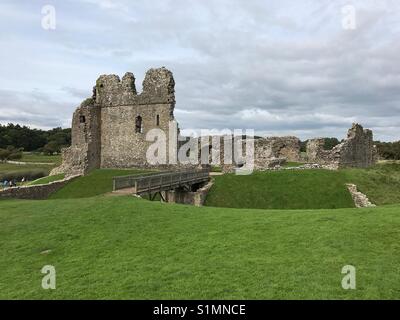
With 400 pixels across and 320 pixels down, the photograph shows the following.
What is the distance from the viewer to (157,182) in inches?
1011

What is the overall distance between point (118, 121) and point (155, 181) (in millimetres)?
20144

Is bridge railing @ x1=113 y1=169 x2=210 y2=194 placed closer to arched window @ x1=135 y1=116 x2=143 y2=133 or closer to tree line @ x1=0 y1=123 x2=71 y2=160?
arched window @ x1=135 y1=116 x2=143 y2=133

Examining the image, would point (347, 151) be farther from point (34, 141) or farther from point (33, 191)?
point (34, 141)

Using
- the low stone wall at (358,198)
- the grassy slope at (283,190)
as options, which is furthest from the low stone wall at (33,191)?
the low stone wall at (358,198)

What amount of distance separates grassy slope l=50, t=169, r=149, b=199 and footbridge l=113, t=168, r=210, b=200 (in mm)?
5966

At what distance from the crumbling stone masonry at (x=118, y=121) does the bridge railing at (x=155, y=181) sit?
12.3m

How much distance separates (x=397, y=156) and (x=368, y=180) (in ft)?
230

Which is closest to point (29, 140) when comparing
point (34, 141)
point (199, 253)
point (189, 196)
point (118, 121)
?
point (34, 141)

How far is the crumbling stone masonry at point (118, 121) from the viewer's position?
4141 cm

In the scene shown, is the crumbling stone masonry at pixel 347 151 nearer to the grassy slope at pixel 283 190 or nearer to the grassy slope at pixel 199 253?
the grassy slope at pixel 283 190

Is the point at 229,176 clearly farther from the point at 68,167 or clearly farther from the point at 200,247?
the point at 200,247

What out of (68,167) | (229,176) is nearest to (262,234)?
(229,176)

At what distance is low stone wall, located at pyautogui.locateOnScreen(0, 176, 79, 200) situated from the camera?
25.0 meters

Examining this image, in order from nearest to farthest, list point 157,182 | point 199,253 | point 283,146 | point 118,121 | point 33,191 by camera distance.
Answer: point 199,253 < point 157,182 < point 33,191 < point 118,121 < point 283,146
